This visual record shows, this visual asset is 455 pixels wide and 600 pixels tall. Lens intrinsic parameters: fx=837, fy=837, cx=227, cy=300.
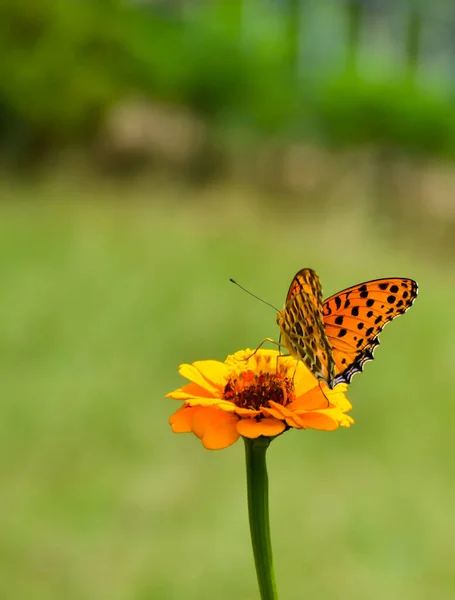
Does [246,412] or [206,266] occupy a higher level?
[206,266]

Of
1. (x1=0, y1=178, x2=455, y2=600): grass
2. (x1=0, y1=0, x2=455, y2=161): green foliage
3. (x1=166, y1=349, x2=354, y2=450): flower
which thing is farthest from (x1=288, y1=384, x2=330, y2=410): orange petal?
(x1=0, y1=0, x2=455, y2=161): green foliage

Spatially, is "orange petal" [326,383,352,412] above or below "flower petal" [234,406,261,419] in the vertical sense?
above

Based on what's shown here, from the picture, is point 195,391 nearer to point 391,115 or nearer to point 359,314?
point 359,314

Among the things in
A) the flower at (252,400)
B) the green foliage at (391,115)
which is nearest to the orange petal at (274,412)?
the flower at (252,400)

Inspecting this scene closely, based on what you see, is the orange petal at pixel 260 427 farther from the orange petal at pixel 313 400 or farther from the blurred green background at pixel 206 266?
the blurred green background at pixel 206 266

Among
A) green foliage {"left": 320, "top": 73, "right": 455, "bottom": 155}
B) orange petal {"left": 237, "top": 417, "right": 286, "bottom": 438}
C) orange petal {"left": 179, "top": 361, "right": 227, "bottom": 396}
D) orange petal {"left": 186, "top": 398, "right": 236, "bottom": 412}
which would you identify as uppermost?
green foliage {"left": 320, "top": 73, "right": 455, "bottom": 155}

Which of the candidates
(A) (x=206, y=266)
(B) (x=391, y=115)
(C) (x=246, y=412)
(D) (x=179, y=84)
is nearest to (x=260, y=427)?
(C) (x=246, y=412)

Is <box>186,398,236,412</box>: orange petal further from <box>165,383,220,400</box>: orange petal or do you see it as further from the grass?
the grass
